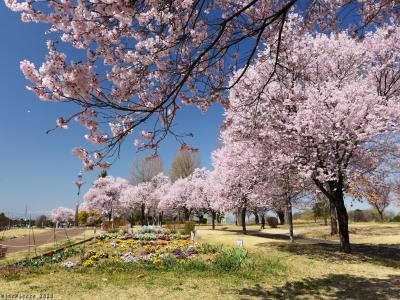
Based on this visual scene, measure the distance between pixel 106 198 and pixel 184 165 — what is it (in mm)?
15047

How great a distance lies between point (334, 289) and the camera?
30.6ft

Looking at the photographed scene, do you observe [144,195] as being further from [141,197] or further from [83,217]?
[83,217]

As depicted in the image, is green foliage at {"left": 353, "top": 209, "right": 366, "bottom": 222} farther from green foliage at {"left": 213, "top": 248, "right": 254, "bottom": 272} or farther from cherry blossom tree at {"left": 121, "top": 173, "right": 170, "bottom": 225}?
green foliage at {"left": 213, "top": 248, "right": 254, "bottom": 272}

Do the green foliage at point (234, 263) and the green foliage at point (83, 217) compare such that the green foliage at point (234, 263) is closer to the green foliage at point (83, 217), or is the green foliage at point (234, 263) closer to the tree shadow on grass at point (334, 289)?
the tree shadow on grass at point (334, 289)

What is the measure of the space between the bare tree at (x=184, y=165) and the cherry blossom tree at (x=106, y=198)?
974cm

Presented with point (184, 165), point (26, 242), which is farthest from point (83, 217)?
point (26, 242)

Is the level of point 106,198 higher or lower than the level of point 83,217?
higher

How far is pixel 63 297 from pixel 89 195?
53.9 metres

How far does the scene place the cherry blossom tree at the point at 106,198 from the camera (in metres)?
59.2

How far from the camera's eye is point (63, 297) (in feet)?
24.6

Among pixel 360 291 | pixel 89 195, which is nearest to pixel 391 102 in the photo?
pixel 360 291

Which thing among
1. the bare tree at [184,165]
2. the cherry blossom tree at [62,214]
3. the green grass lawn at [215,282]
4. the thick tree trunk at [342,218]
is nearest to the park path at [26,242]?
the green grass lawn at [215,282]

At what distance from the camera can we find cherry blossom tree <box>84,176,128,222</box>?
5919 centimetres

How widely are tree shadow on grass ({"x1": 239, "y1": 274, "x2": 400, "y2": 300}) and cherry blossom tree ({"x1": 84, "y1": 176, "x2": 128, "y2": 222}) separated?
2045 inches
